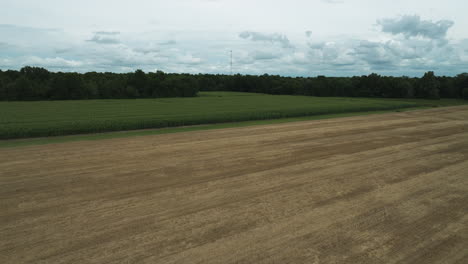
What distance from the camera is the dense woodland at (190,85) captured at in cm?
6175

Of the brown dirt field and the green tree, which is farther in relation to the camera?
the green tree

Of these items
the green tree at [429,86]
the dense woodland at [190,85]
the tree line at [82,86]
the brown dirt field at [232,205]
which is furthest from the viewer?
the green tree at [429,86]

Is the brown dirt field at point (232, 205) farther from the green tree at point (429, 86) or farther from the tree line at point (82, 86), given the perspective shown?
the green tree at point (429, 86)

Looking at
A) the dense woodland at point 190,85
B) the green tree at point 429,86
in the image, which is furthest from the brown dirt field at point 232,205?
the green tree at point 429,86

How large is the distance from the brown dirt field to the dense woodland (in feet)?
163

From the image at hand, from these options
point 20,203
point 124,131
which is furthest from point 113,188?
point 124,131

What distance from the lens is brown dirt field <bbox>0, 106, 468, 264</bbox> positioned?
23.1 ft

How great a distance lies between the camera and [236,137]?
75.5 ft

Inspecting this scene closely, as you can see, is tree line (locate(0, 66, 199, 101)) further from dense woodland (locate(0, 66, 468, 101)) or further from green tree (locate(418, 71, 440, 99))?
green tree (locate(418, 71, 440, 99))

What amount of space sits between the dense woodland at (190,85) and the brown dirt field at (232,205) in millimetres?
49805

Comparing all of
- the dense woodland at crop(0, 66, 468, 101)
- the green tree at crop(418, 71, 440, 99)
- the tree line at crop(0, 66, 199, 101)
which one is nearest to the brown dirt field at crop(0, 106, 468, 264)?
the tree line at crop(0, 66, 199, 101)

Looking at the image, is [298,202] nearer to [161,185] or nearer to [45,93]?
[161,185]

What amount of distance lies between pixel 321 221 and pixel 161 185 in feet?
19.0

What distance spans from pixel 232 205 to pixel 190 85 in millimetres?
71819
